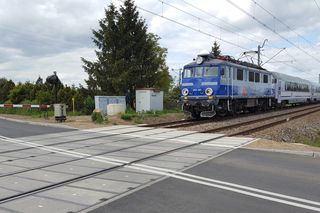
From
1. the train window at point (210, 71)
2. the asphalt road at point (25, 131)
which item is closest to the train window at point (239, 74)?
the train window at point (210, 71)

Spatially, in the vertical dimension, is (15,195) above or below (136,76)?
below

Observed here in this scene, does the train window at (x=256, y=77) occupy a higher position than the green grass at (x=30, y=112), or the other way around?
the train window at (x=256, y=77)

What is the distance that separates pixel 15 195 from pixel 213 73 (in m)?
19.6

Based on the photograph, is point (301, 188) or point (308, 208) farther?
point (301, 188)

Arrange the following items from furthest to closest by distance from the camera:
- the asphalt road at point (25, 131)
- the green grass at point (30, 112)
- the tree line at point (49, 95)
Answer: the tree line at point (49, 95) → the green grass at point (30, 112) → the asphalt road at point (25, 131)

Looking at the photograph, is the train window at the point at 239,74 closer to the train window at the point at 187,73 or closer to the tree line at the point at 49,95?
the train window at the point at 187,73

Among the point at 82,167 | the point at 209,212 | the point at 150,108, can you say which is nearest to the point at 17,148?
the point at 82,167

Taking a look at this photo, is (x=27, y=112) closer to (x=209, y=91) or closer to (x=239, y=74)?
(x=209, y=91)

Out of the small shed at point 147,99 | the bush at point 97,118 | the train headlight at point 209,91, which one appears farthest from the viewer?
the small shed at point 147,99

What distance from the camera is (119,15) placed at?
4238 cm

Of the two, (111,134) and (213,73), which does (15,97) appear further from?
(111,134)

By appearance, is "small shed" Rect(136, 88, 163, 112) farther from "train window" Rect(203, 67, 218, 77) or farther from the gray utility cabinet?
the gray utility cabinet

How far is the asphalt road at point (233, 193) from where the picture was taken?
6441 mm

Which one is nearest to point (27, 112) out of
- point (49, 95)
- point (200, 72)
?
point (49, 95)
